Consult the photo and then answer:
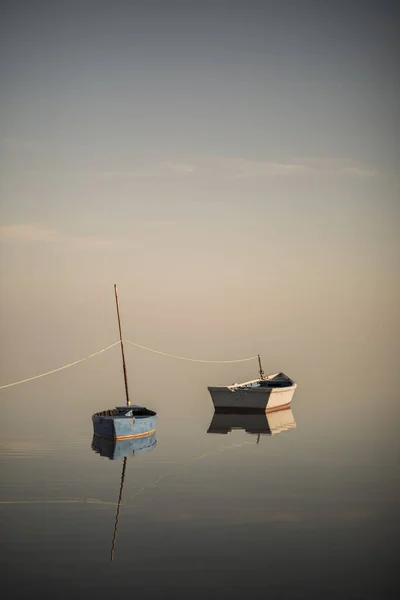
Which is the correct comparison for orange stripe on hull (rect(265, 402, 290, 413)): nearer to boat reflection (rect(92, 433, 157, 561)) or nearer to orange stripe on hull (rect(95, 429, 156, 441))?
boat reflection (rect(92, 433, 157, 561))

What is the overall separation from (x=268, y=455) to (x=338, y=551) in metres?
18.6

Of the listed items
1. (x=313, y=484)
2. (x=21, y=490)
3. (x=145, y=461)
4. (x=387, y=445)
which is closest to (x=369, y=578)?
(x=313, y=484)

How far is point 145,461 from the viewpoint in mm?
41594

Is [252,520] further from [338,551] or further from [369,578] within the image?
[369,578]

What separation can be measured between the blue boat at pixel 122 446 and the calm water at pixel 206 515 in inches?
26.8

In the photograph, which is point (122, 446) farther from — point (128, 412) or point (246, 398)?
point (246, 398)

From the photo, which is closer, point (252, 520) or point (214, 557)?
point (214, 557)

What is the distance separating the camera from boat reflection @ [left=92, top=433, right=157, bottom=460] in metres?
43.7

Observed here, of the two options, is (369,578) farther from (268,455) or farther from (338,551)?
(268,455)

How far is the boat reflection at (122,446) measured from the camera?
43.7 metres

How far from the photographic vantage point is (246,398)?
2400 inches

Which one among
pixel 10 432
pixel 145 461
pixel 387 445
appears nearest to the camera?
pixel 145 461

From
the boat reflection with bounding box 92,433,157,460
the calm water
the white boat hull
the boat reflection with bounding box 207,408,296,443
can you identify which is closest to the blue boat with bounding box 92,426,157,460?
the boat reflection with bounding box 92,433,157,460

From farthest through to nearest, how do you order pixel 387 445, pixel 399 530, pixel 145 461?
pixel 387 445, pixel 145 461, pixel 399 530
